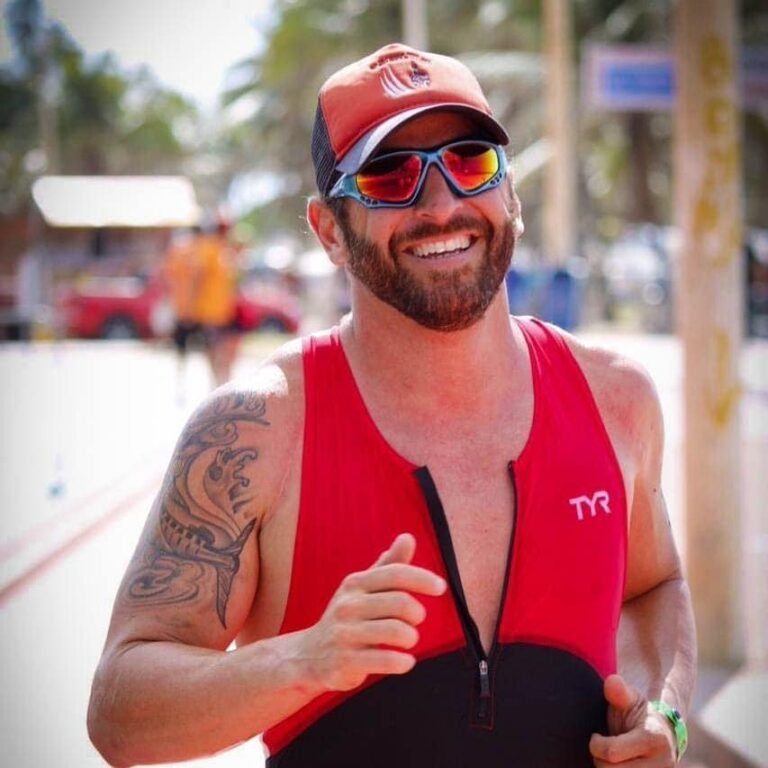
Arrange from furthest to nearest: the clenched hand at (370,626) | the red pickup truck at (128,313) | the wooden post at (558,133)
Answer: the red pickup truck at (128,313) < the wooden post at (558,133) < the clenched hand at (370,626)

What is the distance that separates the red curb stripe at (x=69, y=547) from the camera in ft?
19.4

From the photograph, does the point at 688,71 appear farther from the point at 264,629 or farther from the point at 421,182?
the point at 264,629

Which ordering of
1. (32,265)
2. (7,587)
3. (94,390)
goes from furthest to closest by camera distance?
(32,265)
(94,390)
(7,587)

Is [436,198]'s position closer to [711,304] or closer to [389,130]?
[389,130]

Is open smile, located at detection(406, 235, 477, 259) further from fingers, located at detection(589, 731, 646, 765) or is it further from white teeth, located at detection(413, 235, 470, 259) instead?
fingers, located at detection(589, 731, 646, 765)

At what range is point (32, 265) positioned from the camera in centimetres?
2583

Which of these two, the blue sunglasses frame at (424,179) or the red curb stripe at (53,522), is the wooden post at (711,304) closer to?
the blue sunglasses frame at (424,179)

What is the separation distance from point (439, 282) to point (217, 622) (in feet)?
2.11

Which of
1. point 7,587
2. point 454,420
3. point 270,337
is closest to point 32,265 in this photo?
point 270,337

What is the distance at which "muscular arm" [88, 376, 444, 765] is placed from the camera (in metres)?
1.53

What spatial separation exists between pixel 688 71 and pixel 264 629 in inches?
140

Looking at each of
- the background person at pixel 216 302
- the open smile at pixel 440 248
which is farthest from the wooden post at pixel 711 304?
the background person at pixel 216 302

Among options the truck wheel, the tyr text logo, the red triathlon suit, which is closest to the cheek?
the red triathlon suit

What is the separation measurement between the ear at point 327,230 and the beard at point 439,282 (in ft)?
0.33
